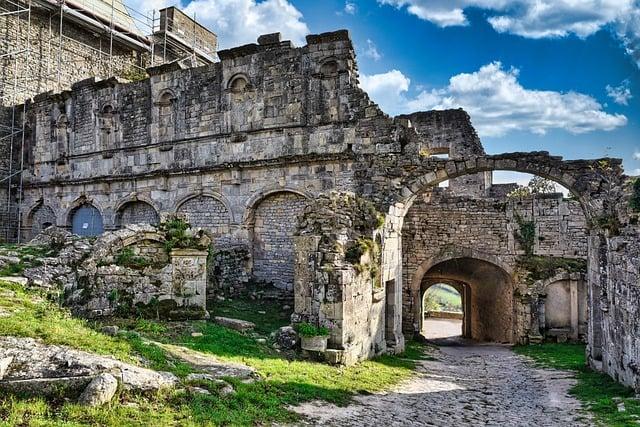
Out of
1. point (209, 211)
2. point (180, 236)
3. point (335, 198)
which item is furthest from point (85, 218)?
point (335, 198)

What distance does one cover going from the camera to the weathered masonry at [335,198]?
1043 cm

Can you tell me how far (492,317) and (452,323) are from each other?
364 inches

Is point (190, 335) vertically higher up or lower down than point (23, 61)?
lower down

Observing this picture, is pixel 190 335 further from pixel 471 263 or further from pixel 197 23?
pixel 197 23

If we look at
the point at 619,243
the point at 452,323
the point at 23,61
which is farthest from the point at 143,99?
the point at 452,323

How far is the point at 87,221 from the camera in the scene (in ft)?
69.3

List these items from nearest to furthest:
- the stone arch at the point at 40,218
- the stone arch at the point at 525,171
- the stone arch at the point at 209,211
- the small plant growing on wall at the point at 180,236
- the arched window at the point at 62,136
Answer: the small plant growing on wall at the point at 180,236 → the stone arch at the point at 525,171 → the stone arch at the point at 209,211 → the arched window at the point at 62,136 → the stone arch at the point at 40,218

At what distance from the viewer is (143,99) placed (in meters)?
→ 19.6

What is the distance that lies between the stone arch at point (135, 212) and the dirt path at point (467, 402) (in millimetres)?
11776

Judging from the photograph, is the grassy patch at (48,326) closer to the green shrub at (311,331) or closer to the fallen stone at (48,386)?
the fallen stone at (48,386)

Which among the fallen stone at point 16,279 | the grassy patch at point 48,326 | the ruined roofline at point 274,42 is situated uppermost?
the ruined roofline at point 274,42

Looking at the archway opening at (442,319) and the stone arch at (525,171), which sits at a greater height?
the stone arch at (525,171)

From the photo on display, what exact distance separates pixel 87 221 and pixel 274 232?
31.6 feet

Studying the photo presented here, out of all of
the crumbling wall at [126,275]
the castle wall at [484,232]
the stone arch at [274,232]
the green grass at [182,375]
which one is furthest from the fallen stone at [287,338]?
the castle wall at [484,232]
